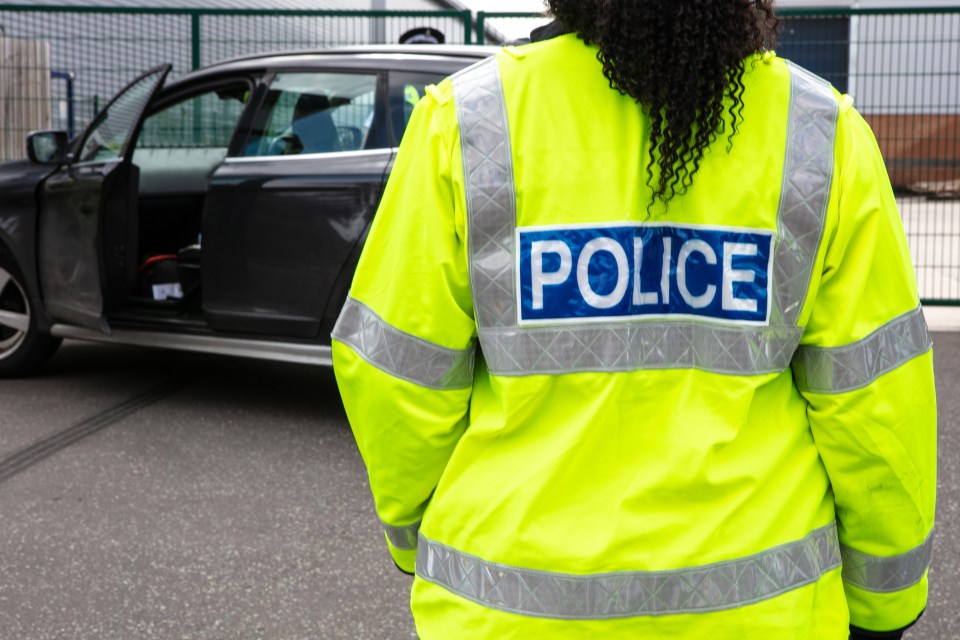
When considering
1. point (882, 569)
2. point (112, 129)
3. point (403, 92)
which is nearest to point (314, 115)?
point (403, 92)

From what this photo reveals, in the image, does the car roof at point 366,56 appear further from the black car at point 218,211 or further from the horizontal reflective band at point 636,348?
the horizontal reflective band at point 636,348

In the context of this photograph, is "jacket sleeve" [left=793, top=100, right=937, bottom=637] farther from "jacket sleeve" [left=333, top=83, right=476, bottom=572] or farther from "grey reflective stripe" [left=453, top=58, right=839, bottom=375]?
"jacket sleeve" [left=333, top=83, right=476, bottom=572]

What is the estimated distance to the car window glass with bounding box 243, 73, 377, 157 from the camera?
560cm

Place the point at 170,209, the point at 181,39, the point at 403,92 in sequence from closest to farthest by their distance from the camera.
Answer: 1. the point at 403,92
2. the point at 170,209
3. the point at 181,39

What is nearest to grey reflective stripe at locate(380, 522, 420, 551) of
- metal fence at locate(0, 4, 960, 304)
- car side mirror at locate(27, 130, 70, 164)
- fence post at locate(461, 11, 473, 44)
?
car side mirror at locate(27, 130, 70, 164)

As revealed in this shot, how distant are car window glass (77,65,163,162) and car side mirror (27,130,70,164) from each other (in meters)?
0.13

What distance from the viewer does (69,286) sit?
20.5ft

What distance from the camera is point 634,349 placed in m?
1.56

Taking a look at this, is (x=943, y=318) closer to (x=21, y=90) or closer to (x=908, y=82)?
(x=908, y=82)

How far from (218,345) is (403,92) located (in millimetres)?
1571

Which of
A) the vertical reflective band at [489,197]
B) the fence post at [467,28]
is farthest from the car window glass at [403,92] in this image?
the fence post at [467,28]

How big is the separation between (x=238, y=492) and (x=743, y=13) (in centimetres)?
368

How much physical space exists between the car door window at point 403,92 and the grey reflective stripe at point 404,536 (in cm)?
384

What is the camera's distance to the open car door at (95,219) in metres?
6.08
